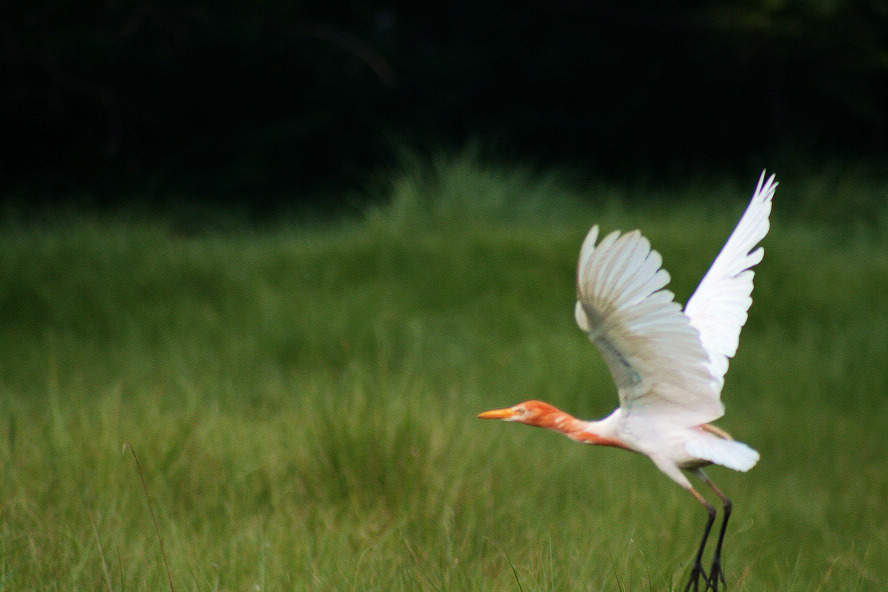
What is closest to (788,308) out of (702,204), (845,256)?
(845,256)

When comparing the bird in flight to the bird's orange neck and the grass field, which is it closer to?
the bird's orange neck

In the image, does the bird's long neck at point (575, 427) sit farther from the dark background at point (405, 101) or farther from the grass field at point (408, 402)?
the dark background at point (405, 101)

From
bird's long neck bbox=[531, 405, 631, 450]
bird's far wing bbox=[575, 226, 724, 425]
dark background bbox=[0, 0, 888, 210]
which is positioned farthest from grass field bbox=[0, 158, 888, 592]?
dark background bbox=[0, 0, 888, 210]

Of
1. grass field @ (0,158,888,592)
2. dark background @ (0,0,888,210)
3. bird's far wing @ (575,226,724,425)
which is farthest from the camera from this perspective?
dark background @ (0,0,888,210)

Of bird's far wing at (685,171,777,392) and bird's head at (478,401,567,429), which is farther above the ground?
bird's far wing at (685,171,777,392)

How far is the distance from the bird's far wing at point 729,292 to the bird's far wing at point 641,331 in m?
0.07

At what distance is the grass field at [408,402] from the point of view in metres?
2.25

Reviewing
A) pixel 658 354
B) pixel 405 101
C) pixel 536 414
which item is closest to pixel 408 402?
pixel 536 414

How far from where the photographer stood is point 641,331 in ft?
4.62

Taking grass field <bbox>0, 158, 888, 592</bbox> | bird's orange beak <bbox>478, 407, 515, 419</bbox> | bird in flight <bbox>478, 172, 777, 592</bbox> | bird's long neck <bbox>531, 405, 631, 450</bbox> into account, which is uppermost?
bird in flight <bbox>478, 172, 777, 592</bbox>

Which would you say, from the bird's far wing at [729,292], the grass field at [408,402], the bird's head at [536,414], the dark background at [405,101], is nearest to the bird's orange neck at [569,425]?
the bird's head at [536,414]

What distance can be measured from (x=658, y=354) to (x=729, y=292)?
0.31 metres

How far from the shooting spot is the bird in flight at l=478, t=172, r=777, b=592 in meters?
1.35

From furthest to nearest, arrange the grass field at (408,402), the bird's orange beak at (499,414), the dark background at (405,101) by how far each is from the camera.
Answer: the dark background at (405,101) < the grass field at (408,402) < the bird's orange beak at (499,414)
